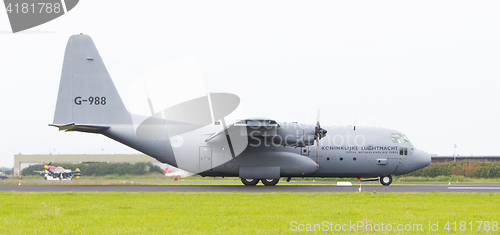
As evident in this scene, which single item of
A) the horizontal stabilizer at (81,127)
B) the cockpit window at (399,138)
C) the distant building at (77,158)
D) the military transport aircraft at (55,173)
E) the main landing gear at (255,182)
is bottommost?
the military transport aircraft at (55,173)

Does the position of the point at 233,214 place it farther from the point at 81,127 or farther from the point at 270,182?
the point at 81,127

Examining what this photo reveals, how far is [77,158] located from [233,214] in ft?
114

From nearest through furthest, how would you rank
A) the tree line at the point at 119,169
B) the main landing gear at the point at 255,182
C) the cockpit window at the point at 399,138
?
the main landing gear at the point at 255,182, the cockpit window at the point at 399,138, the tree line at the point at 119,169

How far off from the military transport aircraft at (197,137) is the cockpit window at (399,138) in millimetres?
1279

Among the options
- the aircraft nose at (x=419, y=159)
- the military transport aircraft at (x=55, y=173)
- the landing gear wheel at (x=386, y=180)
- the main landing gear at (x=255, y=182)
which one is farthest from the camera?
the military transport aircraft at (x=55, y=173)

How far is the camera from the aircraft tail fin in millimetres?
24891

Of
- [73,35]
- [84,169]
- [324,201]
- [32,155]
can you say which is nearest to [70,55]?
[73,35]

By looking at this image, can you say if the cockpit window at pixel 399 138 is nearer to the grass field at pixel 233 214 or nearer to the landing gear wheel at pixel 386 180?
the landing gear wheel at pixel 386 180

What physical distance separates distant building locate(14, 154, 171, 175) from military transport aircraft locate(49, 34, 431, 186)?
5.27 m

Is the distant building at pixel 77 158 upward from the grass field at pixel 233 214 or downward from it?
upward

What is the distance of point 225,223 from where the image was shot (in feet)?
35.8

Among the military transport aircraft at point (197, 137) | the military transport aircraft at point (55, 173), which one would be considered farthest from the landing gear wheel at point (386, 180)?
the military transport aircraft at point (55, 173)

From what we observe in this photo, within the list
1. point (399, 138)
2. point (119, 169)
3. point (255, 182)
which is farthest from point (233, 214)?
point (119, 169)

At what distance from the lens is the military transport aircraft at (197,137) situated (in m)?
25.0
